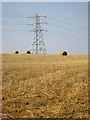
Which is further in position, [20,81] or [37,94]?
[20,81]

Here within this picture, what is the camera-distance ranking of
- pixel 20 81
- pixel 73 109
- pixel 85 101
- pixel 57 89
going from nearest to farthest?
pixel 73 109 → pixel 85 101 → pixel 57 89 → pixel 20 81

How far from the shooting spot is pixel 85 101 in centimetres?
1104

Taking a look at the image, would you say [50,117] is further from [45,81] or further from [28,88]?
[45,81]

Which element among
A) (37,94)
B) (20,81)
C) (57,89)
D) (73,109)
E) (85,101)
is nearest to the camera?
(73,109)

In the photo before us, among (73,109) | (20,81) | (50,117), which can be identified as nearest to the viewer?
(50,117)

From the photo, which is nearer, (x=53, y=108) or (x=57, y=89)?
(x=53, y=108)

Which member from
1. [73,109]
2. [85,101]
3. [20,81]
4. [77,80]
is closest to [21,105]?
[73,109]

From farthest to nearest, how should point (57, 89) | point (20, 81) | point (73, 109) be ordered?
point (20, 81)
point (57, 89)
point (73, 109)

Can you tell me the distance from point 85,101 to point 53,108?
210 cm

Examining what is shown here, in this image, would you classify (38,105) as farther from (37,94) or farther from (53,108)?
(37,94)

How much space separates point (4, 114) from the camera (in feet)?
29.8

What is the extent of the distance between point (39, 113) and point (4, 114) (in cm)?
152

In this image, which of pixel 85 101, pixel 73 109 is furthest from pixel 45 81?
pixel 73 109

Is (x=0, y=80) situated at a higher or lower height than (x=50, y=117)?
higher
